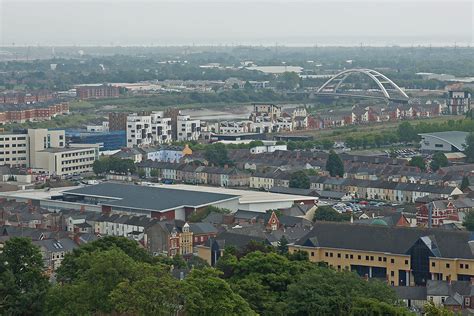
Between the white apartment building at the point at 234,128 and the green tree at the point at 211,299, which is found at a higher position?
the green tree at the point at 211,299

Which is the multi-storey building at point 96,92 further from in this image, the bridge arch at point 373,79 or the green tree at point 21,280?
the green tree at point 21,280

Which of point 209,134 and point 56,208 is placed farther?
point 209,134

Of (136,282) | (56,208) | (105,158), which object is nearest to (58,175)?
(105,158)

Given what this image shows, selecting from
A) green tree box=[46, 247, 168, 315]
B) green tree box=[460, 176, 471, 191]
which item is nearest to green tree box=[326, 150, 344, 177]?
green tree box=[460, 176, 471, 191]

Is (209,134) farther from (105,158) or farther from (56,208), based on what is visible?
(56,208)

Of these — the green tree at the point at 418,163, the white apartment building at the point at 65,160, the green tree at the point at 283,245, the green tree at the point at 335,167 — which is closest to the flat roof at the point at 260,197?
the green tree at the point at 335,167
